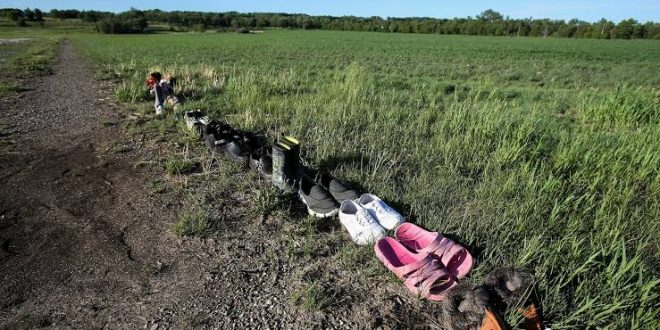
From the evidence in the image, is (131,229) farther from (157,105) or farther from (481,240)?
(157,105)

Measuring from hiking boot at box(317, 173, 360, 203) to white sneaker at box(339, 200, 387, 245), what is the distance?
0.81 feet

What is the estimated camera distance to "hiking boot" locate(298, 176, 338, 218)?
3.01 metres

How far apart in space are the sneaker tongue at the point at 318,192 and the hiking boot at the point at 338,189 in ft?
0.33

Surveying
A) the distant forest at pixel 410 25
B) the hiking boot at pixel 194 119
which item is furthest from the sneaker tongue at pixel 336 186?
the distant forest at pixel 410 25

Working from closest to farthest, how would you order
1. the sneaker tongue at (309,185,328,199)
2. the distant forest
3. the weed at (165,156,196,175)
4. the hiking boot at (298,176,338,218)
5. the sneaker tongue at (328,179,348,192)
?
the hiking boot at (298,176,338,218)
the sneaker tongue at (309,185,328,199)
the sneaker tongue at (328,179,348,192)
the weed at (165,156,196,175)
the distant forest

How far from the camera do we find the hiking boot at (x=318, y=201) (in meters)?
3.01

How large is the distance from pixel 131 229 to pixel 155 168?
4.19 feet

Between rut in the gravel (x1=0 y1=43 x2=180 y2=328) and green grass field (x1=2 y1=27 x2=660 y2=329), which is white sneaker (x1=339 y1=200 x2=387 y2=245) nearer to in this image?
green grass field (x1=2 y1=27 x2=660 y2=329)

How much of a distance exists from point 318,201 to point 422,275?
1126 millimetres

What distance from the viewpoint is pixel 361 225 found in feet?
8.98

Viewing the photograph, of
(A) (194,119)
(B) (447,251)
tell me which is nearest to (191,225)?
(B) (447,251)

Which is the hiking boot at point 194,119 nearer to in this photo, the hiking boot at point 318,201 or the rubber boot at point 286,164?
the rubber boot at point 286,164

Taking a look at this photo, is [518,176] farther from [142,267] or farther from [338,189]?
[142,267]

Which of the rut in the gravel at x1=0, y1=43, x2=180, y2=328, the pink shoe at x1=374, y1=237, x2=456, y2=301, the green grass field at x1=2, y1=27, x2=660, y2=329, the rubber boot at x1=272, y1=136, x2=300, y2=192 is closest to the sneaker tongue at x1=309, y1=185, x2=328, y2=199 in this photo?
the rubber boot at x1=272, y1=136, x2=300, y2=192
